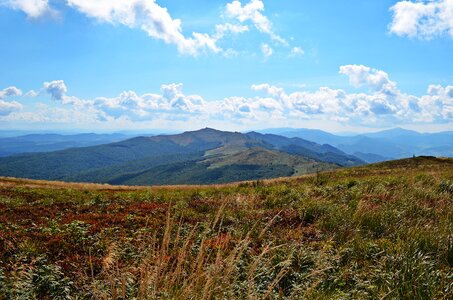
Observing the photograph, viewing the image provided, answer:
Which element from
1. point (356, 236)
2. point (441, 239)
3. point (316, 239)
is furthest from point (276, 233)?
point (441, 239)

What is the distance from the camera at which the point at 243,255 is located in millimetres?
8062

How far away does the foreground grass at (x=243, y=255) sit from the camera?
4.69 metres

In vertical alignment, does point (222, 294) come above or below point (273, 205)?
above

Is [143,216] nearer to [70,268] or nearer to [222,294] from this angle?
[70,268]

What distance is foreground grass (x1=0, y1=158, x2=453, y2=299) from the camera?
4.69 metres

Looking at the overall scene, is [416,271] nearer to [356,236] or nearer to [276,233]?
[356,236]

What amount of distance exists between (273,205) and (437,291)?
387 inches

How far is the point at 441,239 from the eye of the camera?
7.21 metres

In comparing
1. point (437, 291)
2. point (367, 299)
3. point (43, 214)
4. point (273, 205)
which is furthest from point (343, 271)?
point (43, 214)

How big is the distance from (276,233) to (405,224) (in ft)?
11.5

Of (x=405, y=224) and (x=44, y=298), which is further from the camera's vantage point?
(x=405, y=224)

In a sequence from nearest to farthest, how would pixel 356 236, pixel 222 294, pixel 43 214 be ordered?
pixel 222 294 → pixel 356 236 → pixel 43 214

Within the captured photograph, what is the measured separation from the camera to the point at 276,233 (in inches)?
384

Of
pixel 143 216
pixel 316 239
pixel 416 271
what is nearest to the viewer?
pixel 416 271
